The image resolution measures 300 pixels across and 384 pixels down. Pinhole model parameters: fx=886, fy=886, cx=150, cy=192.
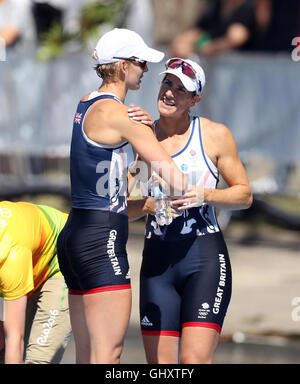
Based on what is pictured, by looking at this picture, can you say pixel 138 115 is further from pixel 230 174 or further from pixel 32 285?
pixel 32 285

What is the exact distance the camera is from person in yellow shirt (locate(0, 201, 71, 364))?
4441 mm

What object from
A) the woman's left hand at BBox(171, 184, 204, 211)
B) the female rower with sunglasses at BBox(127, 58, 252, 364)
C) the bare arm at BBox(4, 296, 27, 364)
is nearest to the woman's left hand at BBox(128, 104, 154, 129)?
the woman's left hand at BBox(171, 184, 204, 211)

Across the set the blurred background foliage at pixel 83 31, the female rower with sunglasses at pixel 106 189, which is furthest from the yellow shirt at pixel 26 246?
the blurred background foliage at pixel 83 31

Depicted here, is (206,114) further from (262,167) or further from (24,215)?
(24,215)

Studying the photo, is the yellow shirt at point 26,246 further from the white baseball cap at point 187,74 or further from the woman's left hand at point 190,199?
the white baseball cap at point 187,74

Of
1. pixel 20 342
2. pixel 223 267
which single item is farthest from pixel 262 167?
pixel 20 342

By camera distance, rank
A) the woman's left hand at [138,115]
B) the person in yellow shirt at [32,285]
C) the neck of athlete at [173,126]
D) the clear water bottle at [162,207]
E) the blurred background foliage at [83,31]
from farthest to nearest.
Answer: the blurred background foliage at [83,31], the neck of athlete at [173,126], the clear water bottle at [162,207], the person in yellow shirt at [32,285], the woman's left hand at [138,115]

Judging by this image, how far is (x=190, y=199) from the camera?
4.49m

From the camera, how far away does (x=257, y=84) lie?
10227mm

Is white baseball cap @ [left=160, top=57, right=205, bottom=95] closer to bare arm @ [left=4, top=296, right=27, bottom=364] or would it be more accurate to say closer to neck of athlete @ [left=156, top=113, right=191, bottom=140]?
neck of athlete @ [left=156, top=113, right=191, bottom=140]

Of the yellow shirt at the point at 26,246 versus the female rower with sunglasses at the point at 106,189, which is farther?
the yellow shirt at the point at 26,246

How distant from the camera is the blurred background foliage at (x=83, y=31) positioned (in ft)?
35.0

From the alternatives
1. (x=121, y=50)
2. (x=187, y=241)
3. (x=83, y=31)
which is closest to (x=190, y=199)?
(x=187, y=241)

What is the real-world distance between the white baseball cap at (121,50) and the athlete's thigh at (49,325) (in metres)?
1.40
